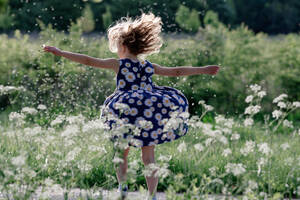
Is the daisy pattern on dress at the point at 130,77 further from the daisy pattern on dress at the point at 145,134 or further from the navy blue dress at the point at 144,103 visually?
the daisy pattern on dress at the point at 145,134

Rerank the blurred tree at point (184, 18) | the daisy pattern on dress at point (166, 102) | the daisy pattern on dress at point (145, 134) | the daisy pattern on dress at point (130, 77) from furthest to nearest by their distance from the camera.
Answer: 1. the blurred tree at point (184, 18)
2. the daisy pattern on dress at point (130, 77)
3. the daisy pattern on dress at point (166, 102)
4. the daisy pattern on dress at point (145, 134)

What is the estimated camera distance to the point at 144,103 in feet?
10.4

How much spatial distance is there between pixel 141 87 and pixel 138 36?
1.29 ft

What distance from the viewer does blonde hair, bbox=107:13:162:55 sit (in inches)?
136

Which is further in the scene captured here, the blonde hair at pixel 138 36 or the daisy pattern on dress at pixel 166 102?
the blonde hair at pixel 138 36

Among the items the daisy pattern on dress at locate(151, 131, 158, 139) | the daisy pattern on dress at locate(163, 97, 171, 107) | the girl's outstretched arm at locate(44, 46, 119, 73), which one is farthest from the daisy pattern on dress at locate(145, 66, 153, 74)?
the daisy pattern on dress at locate(151, 131, 158, 139)

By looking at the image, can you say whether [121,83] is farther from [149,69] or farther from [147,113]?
[147,113]

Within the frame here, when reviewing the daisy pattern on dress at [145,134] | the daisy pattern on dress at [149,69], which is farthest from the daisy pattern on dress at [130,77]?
the daisy pattern on dress at [145,134]

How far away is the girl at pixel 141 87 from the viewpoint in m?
3.13

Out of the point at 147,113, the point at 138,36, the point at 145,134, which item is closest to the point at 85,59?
the point at 138,36

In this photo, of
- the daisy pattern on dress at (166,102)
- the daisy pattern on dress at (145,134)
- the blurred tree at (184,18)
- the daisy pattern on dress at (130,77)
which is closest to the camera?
the daisy pattern on dress at (145,134)

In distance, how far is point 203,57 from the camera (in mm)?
7742

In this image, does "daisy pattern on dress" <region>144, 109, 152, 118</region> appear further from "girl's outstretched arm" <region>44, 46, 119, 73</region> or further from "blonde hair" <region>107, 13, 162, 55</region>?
"blonde hair" <region>107, 13, 162, 55</region>

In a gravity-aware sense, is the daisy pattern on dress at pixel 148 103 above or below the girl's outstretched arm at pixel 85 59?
below
